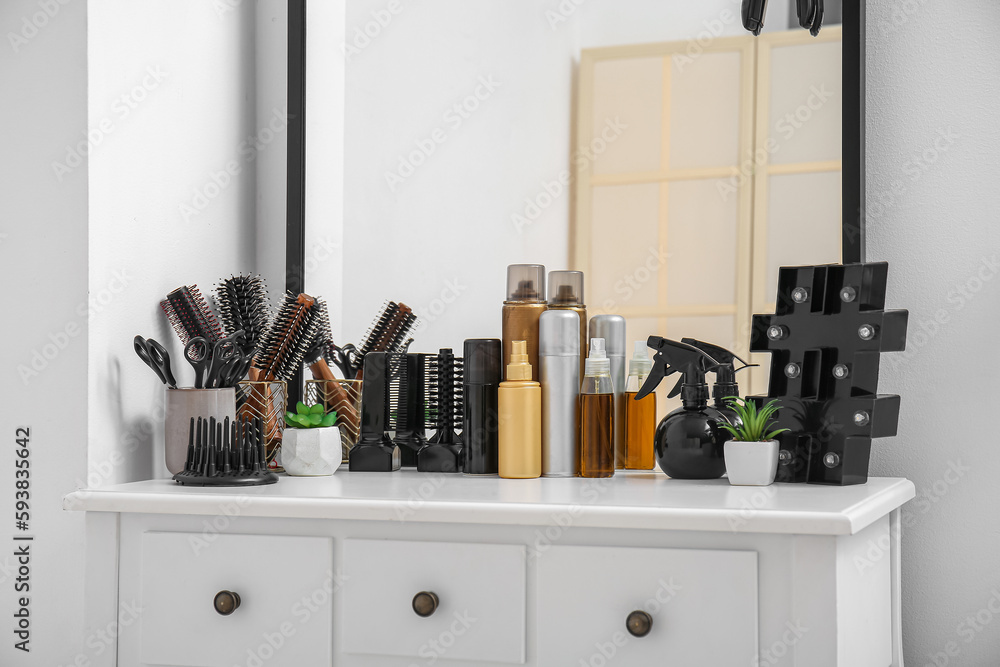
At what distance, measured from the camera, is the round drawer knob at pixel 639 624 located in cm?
73

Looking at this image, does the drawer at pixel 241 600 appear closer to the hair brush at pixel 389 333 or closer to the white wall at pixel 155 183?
the white wall at pixel 155 183

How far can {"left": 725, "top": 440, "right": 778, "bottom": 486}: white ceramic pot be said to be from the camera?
894 mm

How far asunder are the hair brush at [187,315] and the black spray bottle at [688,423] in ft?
1.72

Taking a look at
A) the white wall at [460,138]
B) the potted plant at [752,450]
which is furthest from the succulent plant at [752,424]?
the white wall at [460,138]

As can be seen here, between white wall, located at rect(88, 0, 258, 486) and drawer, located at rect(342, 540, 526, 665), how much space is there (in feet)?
1.22

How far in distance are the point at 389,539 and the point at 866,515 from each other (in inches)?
16.0

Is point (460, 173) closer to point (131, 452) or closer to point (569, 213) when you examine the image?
point (569, 213)

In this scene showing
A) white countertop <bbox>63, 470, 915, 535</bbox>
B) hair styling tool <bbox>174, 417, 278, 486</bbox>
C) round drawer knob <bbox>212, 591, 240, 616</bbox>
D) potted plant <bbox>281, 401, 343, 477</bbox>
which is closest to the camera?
white countertop <bbox>63, 470, 915, 535</bbox>

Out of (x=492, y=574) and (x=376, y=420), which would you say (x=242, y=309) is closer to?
(x=376, y=420)

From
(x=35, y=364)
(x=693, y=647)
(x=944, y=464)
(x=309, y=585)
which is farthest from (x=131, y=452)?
(x=944, y=464)

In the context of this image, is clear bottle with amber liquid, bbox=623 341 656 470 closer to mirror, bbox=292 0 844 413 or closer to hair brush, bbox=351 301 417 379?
mirror, bbox=292 0 844 413

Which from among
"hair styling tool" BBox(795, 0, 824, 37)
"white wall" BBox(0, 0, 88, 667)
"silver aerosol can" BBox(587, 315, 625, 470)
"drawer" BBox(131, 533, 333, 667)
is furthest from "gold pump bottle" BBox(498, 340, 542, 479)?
"hair styling tool" BBox(795, 0, 824, 37)

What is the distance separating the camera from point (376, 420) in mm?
1083

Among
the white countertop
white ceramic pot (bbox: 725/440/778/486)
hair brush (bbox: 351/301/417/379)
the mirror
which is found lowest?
the white countertop
